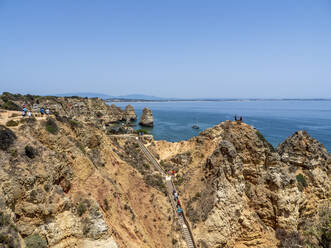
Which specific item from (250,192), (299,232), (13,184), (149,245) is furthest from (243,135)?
(13,184)

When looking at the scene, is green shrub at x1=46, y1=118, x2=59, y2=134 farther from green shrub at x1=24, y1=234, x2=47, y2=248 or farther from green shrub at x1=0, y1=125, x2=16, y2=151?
green shrub at x1=24, y1=234, x2=47, y2=248

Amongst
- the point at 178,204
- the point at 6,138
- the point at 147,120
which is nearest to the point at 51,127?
the point at 6,138

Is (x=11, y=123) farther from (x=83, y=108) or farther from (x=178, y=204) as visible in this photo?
(x=83, y=108)

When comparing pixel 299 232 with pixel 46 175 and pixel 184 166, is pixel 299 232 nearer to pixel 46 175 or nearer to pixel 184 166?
pixel 184 166

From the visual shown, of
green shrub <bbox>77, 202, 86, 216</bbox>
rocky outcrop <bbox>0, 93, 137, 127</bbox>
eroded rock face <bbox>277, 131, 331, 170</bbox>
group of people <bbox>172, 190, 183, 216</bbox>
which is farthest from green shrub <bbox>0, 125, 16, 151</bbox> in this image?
rocky outcrop <bbox>0, 93, 137, 127</bbox>

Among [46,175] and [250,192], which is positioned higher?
[46,175]

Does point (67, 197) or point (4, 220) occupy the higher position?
point (4, 220)

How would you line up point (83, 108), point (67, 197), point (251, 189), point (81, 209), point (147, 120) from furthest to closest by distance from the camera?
1. point (147, 120)
2. point (83, 108)
3. point (251, 189)
4. point (67, 197)
5. point (81, 209)
